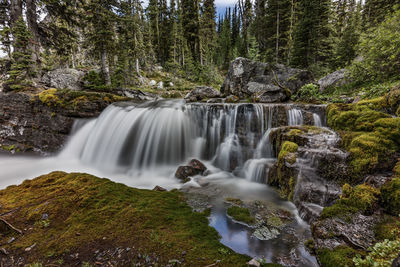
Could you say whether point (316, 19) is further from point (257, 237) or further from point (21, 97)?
point (21, 97)

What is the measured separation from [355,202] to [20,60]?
15.6m

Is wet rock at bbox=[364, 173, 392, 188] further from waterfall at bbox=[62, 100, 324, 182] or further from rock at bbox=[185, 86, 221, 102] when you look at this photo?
rock at bbox=[185, 86, 221, 102]

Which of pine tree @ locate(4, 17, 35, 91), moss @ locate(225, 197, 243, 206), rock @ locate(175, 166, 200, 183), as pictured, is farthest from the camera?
pine tree @ locate(4, 17, 35, 91)

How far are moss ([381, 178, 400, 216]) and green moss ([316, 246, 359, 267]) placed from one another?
1.22 m

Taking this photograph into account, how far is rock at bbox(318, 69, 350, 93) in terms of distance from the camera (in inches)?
452

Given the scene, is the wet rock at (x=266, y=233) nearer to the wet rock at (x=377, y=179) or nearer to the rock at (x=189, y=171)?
the wet rock at (x=377, y=179)

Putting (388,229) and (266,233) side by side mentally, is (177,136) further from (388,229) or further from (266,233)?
(388,229)

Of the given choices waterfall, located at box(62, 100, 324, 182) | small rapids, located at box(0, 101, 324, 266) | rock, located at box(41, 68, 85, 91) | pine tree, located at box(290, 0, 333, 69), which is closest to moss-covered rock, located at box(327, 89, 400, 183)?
small rapids, located at box(0, 101, 324, 266)

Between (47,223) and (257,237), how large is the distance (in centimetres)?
354

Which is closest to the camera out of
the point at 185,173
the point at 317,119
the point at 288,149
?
the point at 288,149

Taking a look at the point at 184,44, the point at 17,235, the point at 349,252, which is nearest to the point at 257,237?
the point at 349,252

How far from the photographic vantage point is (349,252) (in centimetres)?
219

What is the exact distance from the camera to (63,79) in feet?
40.1

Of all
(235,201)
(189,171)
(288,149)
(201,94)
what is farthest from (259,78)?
(235,201)
